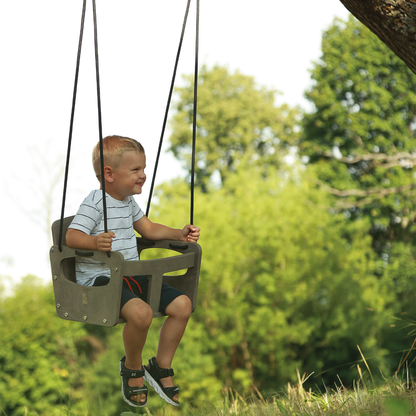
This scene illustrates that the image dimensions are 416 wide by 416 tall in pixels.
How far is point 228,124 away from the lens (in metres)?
23.9

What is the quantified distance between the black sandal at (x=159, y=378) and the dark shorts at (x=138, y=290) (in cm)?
34

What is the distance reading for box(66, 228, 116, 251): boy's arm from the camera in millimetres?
2529

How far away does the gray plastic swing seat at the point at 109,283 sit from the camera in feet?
8.25

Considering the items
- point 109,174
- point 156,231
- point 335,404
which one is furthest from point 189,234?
point 335,404

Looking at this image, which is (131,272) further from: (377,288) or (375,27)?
(377,288)

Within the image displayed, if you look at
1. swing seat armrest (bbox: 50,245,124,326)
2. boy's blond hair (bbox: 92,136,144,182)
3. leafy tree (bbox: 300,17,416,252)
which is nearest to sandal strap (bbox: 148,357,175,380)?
swing seat armrest (bbox: 50,245,124,326)

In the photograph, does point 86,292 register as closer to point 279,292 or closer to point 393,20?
point 393,20

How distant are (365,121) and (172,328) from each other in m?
16.8

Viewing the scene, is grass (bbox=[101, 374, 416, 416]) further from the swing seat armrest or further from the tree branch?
the tree branch

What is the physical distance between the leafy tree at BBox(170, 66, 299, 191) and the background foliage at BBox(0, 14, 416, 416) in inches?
205

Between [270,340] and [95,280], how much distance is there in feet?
41.7

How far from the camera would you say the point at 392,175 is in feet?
57.6

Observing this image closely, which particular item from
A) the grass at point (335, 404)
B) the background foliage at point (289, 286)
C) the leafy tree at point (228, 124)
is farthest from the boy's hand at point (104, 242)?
the leafy tree at point (228, 124)

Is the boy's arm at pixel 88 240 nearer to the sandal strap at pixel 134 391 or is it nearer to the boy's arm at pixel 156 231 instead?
the boy's arm at pixel 156 231
